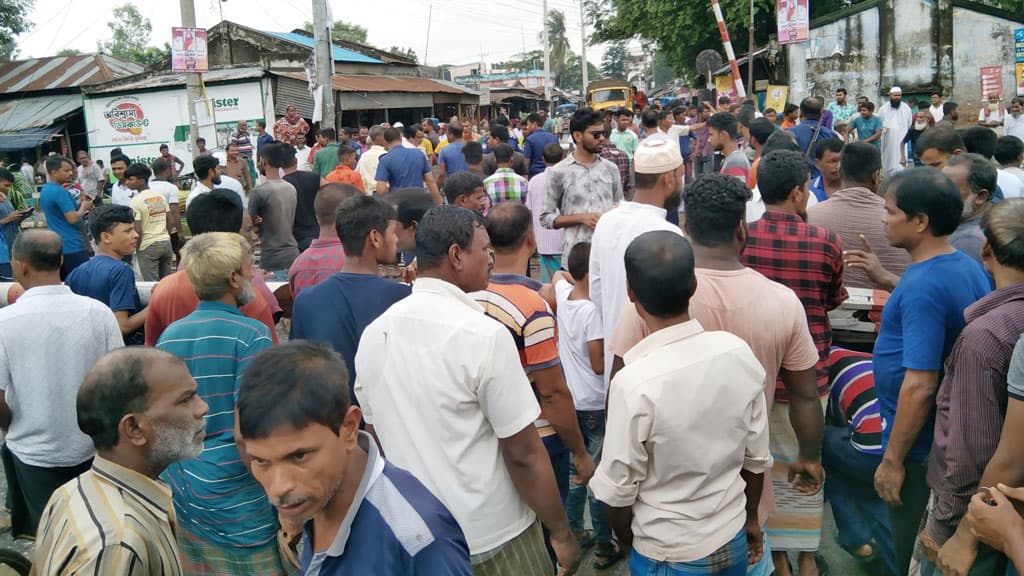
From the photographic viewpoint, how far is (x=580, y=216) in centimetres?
589

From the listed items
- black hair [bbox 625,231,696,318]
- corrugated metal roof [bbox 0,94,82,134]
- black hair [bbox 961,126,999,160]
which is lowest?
black hair [bbox 625,231,696,318]

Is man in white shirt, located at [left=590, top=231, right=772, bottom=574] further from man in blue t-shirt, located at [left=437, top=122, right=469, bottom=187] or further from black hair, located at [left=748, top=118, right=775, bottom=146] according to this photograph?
man in blue t-shirt, located at [left=437, top=122, right=469, bottom=187]

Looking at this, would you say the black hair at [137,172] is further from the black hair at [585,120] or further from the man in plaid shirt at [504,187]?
the black hair at [585,120]

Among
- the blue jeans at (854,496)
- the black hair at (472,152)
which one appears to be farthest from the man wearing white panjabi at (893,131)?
the blue jeans at (854,496)

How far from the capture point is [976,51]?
23703mm

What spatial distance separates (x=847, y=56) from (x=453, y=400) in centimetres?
2641

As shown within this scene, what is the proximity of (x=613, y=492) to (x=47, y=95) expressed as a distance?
107 ft

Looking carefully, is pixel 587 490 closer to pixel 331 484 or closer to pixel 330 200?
pixel 330 200

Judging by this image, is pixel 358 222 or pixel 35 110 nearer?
pixel 358 222

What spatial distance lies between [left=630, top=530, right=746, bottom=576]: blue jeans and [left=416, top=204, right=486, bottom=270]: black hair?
1205 millimetres

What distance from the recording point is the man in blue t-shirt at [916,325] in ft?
9.77

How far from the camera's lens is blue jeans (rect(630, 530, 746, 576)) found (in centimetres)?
262

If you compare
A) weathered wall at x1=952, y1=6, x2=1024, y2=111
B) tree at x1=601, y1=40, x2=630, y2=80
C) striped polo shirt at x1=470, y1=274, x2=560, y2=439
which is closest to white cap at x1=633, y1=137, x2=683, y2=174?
striped polo shirt at x1=470, y1=274, x2=560, y2=439

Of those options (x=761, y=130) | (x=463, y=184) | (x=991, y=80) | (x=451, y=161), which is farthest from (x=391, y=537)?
(x=991, y=80)
